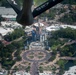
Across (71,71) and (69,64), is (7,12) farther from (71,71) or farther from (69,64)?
(71,71)

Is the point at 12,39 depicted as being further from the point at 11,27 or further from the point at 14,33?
the point at 11,27

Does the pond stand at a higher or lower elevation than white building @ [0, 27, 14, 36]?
lower

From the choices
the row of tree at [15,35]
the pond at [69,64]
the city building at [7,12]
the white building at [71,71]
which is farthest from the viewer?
the city building at [7,12]

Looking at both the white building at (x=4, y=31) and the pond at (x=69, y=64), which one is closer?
the pond at (x=69, y=64)

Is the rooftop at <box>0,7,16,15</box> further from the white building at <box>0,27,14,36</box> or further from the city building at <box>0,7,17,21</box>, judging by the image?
the white building at <box>0,27,14,36</box>

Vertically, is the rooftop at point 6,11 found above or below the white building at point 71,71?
below

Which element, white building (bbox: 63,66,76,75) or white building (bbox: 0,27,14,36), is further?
white building (bbox: 0,27,14,36)

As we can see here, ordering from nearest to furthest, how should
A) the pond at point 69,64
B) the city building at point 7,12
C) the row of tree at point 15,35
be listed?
the pond at point 69,64
the row of tree at point 15,35
the city building at point 7,12

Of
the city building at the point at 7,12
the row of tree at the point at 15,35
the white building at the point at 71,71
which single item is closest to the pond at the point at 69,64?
the white building at the point at 71,71

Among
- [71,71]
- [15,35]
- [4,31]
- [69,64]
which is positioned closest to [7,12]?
[4,31]

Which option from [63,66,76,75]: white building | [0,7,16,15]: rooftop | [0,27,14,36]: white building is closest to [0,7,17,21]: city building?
[0,7,16,15]: rooftop

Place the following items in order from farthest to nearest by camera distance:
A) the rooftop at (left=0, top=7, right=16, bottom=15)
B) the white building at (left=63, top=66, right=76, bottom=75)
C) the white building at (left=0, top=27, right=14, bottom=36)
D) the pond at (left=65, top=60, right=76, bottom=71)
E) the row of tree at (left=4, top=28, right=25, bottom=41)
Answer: the rooftop at (left=0, top=7, right=16, bottom=15) → the white building at (left=0, top=27, right=14, bottom=36) → the row of tree at (left=4, top=28, right=25, bottom=41) → the pond at (left=65, top=60, right=76, bottom=71) → the white building at (left=63, top=66, right=76, bottom=75)

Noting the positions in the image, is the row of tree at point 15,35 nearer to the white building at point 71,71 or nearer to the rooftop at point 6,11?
the rooftop at point 6,11
